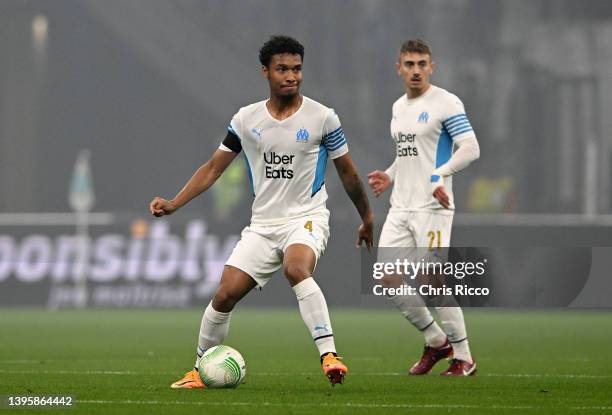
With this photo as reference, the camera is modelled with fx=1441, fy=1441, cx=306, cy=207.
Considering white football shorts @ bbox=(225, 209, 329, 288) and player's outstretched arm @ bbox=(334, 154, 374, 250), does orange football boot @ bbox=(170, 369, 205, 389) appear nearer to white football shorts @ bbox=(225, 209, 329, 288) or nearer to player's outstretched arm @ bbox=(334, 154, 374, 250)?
white football shorts @ bbox=(225, 209, 329, 288)

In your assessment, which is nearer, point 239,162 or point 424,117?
point 424,117

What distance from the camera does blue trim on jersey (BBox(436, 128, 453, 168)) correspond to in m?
10.6

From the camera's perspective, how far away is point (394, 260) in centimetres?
1059

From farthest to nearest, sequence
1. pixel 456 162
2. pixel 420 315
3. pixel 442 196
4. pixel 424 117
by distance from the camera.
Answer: pixel 424 117 < pixel 420 315 < pixel 456 162 < pixel 442 196

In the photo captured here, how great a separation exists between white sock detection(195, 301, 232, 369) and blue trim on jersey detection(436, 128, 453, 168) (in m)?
2.46

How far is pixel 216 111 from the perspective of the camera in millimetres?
25828

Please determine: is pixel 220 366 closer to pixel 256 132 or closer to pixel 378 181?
pixel 256 132

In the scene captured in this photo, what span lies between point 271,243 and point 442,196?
1.66m

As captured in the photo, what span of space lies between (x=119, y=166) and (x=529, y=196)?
7285 mm

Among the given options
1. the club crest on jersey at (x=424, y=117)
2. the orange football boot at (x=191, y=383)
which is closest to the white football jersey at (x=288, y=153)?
the orange football boot at (x=191, y=383)

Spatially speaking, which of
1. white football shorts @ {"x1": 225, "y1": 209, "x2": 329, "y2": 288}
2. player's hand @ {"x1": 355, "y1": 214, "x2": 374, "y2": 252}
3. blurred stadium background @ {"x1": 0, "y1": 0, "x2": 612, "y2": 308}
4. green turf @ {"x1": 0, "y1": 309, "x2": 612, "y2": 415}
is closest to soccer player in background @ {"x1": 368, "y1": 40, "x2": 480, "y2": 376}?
green turf @ {"x1": 0, "y1": 309, "x2": 612, "y2": 415}

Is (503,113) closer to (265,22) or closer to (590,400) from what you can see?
(265,22)

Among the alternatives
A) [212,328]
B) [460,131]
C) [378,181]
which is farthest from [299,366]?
[212,328]

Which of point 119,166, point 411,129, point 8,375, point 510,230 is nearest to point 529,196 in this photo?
point 510,230
